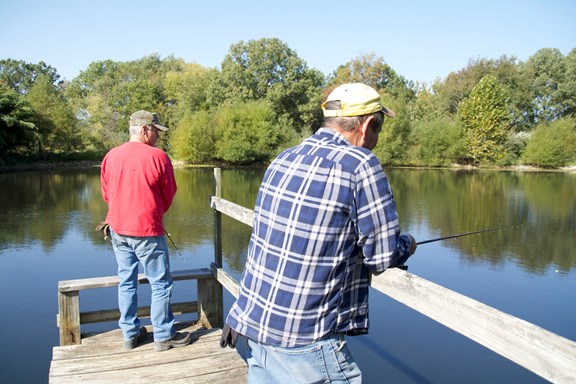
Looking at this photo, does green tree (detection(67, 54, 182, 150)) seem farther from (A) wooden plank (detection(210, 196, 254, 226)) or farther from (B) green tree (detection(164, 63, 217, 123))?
(A) wooden plank (detection(210, 196, 254, 226))

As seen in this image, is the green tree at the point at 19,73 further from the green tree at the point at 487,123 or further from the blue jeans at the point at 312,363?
the blue jeans at the point at 312,363

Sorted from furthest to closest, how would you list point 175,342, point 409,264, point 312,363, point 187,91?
point 187,91
point 409,264
point 175,342
point 312,363

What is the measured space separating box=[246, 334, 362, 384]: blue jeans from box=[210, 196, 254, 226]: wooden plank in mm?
1772

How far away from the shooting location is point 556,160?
39.8 m

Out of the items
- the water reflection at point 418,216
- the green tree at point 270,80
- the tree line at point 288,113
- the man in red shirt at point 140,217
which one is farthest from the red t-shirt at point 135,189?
the green tree at point 270,80

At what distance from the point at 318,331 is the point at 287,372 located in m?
0.19

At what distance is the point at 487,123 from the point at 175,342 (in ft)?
139

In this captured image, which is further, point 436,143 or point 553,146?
point 436,143

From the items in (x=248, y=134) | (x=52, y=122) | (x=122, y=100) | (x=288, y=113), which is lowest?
(x=248, y=134)

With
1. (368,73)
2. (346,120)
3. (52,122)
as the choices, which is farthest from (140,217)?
(368,73)

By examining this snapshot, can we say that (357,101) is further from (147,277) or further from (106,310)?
(106,310)

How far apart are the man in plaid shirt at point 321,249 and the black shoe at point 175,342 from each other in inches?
82.8

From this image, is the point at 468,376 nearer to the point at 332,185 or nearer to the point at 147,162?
the point at 147,162

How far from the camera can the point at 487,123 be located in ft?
136
